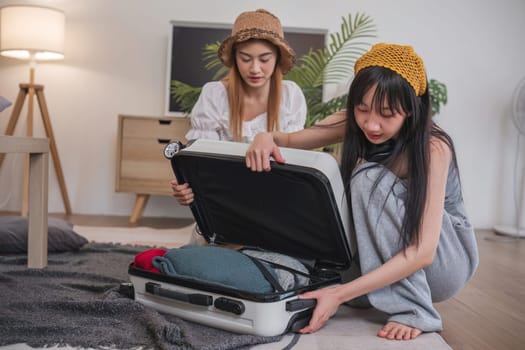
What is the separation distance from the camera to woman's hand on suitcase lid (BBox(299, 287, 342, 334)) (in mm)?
1146

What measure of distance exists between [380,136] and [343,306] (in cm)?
50

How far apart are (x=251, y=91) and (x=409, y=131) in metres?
0.75

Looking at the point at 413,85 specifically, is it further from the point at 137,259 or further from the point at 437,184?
the point at 137,259

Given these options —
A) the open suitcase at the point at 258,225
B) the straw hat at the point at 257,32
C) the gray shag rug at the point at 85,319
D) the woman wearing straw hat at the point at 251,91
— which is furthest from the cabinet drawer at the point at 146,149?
the open suitcase at the point at 258,225

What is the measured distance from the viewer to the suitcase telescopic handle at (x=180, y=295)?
43.2 inches

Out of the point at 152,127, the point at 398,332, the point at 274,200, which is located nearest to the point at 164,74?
the point at 152,127

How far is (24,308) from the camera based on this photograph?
1.23 metres

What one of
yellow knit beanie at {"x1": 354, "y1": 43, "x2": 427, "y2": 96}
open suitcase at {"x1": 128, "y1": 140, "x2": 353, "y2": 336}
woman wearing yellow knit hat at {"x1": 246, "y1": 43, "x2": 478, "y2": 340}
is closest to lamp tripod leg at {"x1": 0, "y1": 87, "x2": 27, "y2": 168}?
open suitcase at {"x1": 128, "y1": 140, "x2": 353, "y2": 336}

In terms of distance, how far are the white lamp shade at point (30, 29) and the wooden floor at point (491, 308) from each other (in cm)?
247

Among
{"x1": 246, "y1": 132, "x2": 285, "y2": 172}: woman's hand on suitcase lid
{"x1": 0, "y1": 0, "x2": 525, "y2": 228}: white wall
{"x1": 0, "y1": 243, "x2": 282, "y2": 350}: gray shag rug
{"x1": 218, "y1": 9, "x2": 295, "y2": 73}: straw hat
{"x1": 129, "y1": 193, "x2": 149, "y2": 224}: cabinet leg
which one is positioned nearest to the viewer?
{"x1": 0, "y1": 243, "x2": 282, "y2": 350}: gray shag rug

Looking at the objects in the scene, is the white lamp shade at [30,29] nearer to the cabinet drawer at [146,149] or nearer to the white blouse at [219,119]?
the cabinet drawer at [146,149]

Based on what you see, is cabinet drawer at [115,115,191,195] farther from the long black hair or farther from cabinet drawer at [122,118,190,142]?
the long black hair

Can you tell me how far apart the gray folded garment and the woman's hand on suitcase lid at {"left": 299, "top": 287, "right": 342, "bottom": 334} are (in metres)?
0.05

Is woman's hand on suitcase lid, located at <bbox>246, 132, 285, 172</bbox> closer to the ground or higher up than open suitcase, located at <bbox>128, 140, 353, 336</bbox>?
higher up
